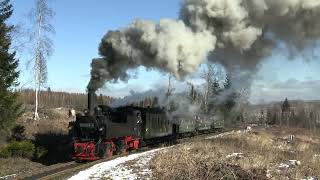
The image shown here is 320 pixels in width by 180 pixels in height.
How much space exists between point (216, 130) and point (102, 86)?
2292 centimetres

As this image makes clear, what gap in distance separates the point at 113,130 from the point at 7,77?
7188 millimetres

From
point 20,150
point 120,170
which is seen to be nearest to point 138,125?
point 20,150

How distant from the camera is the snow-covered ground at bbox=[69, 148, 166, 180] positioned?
16.8m

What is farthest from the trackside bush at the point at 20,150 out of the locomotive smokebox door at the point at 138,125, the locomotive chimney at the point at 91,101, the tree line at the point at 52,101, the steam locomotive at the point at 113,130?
the tree line at the point at 52,101

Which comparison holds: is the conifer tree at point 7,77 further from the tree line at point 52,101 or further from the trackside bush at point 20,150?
the tree line at point 52,101

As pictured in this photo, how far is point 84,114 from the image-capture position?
24.4 metres

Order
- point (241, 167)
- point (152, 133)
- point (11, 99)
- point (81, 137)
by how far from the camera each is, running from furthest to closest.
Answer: point (152, 133)
point (11, 99)
point (81, 137)
point (241, 167)

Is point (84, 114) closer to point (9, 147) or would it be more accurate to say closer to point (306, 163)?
point (9, 147)

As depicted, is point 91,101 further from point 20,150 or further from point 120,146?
point 20,150

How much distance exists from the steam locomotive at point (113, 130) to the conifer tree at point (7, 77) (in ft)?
14.0

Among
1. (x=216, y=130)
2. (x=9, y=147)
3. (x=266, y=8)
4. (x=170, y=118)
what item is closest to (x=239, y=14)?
(x=266, y=8)

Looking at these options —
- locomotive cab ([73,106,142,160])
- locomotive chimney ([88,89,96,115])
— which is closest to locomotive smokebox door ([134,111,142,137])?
locomotive cab ([73,106,142,160])

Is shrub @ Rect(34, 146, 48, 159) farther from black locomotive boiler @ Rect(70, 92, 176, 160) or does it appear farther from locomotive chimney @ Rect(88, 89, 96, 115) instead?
locomotive chimney @ Rect(88, 89, 96, 115)

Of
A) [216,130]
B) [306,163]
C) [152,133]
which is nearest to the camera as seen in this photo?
[306,163]
